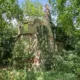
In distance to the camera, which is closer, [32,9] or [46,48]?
[46,48]

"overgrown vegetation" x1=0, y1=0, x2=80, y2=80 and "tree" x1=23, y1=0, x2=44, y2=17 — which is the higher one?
"tree" x1=23, y1=0, x2=44, y2=17

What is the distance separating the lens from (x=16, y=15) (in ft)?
51.8

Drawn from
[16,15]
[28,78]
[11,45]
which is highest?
[16,15]

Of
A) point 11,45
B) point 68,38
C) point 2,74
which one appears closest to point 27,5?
point 11,45

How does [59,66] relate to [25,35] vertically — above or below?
below

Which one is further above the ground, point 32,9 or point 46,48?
point 32,9

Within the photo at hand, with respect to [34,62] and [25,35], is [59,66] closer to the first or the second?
[34,62]

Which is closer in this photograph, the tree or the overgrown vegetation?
the overgrown vegetation

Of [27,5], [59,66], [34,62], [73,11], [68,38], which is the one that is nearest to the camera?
[59,66]

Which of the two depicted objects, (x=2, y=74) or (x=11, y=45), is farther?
(x=11, y=45)

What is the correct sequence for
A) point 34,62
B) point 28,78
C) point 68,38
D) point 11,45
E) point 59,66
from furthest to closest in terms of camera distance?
point 11,45
point 68,38
point 34,62
point 59,66
point 28,78

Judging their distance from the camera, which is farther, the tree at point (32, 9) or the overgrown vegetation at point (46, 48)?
the tree at point (32, 9)

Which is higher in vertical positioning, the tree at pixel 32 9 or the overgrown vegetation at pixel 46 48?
the tree at pixel 32 9

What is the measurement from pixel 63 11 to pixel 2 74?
28.9 ft
